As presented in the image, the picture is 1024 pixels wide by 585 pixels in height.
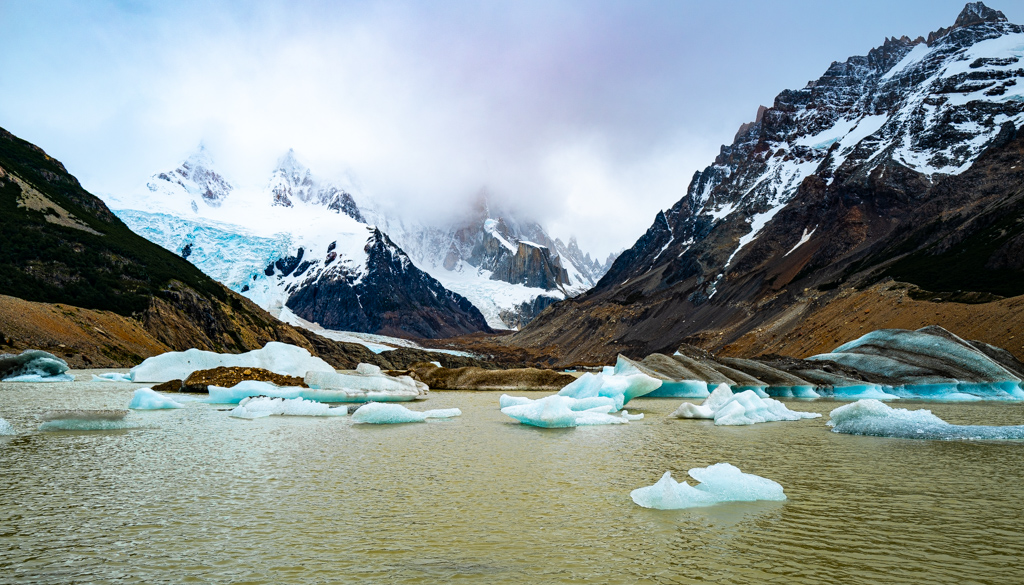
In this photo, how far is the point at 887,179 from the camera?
134 meters

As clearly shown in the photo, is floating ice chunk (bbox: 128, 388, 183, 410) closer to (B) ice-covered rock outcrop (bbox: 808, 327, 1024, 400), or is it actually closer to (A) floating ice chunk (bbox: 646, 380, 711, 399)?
(A) floating ice chunk (bbox: 646, 380, 711, 399)

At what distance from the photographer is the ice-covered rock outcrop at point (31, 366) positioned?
46.5 meters

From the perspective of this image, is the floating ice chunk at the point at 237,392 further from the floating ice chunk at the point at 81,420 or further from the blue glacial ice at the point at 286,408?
the floating ice chunk at the point at 81,420

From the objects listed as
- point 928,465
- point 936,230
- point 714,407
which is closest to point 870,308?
point 936,230

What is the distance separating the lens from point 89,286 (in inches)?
3214

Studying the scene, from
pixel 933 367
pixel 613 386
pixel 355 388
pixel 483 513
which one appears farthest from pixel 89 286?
pixel 933 367

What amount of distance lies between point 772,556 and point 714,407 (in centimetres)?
2022

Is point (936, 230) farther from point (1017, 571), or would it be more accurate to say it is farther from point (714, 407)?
point (1017, 571)

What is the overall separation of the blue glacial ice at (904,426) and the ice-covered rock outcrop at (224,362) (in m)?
33.8

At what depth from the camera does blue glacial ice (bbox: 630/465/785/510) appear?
34.7 ft

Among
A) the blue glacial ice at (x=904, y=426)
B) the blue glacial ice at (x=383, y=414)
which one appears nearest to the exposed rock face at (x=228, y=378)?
the blue glacial ice at (x=383, y=414)

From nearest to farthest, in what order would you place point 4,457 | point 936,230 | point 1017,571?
1. point 1017,571
2. point 4,457
3. point 936,230

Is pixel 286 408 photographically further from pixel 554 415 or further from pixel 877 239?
pixel 877 239

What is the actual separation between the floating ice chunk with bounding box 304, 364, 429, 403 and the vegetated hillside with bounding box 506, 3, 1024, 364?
176ft
